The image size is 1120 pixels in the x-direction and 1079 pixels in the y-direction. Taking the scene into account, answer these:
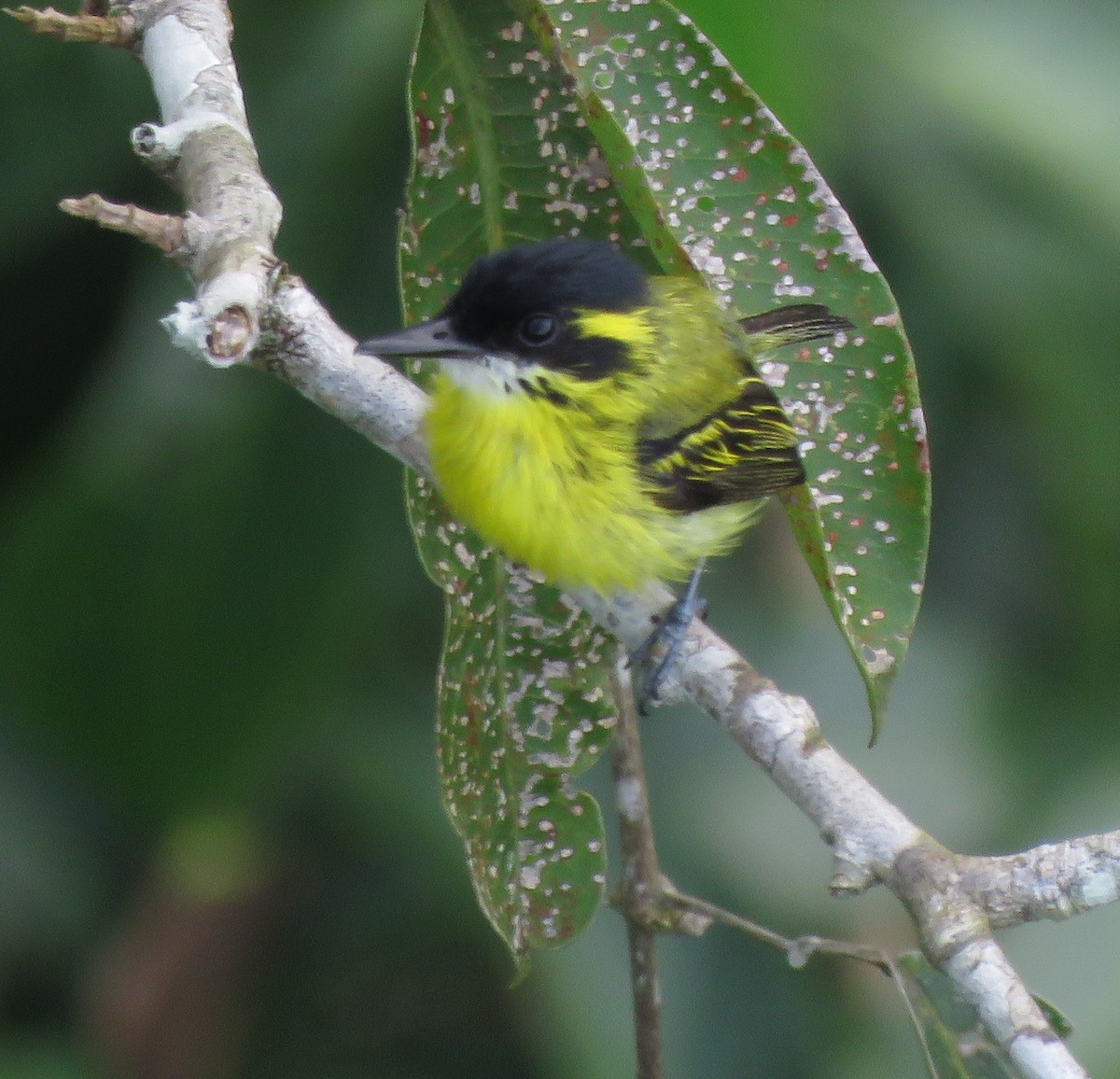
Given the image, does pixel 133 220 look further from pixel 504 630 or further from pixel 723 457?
pixel 723 457

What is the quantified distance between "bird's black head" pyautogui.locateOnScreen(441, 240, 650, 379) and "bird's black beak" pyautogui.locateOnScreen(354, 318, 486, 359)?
10 mm

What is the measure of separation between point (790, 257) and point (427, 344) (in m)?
0.51

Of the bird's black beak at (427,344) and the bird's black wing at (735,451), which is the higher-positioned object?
the bird's black beak at (427,344)

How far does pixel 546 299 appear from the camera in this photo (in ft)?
7.43

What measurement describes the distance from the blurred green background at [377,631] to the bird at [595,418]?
1.20ft

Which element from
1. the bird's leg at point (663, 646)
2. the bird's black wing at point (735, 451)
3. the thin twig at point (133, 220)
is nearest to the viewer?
the thin twig at point (133, 220)

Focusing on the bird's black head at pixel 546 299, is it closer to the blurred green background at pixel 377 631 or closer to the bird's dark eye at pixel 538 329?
the bird's dark eye at pixel 538 329

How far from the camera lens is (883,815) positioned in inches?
66.4

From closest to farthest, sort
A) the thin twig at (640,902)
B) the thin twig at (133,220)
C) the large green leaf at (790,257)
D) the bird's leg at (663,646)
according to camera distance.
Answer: the thin twig at (133,220) → the large green leaf at (790,257) → the thin twig at (640,902) → the bird's leg at (663,646)

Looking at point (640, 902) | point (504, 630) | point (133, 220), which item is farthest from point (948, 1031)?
point (133, 220)

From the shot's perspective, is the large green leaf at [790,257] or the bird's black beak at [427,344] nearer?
the large green leaf at [790,257]

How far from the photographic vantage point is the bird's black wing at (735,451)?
2.51 metres

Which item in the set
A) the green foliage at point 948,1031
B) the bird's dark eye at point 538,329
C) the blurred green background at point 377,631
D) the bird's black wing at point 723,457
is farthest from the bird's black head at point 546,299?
the green foliage at point 948,1031

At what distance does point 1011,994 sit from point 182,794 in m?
1.38
